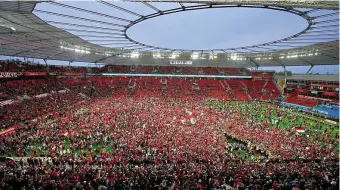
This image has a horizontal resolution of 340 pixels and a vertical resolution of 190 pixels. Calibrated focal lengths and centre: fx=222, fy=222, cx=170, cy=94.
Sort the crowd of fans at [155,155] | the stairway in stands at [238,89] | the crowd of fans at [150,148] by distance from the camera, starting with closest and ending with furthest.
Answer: the crowd of fans at [155,155] → the crowd of fans at [150,148] → the stairway in stands at [238,89]

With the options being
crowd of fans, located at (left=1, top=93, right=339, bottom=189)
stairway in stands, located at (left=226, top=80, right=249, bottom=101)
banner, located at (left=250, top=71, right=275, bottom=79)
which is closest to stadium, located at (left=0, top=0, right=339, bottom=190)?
crowd of fans, located at (left=1, top=93, right=339, bottom=189)

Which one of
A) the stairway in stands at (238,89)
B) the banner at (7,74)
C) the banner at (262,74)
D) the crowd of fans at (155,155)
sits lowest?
the crowd of fans at (155,155)

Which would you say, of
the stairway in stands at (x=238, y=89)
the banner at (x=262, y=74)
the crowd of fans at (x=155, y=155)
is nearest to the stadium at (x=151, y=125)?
the crowd of fans at (x=155, y=155)

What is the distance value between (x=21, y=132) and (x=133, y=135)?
10831mm

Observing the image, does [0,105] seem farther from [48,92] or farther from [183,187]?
[183,187]

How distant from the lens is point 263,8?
52.1 ft

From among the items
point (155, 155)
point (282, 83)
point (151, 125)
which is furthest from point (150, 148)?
point (282, 83)

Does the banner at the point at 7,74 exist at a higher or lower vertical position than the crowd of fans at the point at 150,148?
higher

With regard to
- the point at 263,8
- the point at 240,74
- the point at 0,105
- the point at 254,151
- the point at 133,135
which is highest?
the point at 263,8

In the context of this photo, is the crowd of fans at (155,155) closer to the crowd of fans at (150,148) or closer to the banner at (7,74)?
the crowd of fans at (150,148)

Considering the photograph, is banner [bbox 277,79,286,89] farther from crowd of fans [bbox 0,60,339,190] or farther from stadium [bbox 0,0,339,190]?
crowd of fans [bbox 0,60,339,190]

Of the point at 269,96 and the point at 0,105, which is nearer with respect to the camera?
the point at 0,105

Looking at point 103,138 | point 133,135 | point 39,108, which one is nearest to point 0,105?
point 39,108

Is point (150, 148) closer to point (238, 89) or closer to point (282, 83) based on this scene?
point (238, 89)
